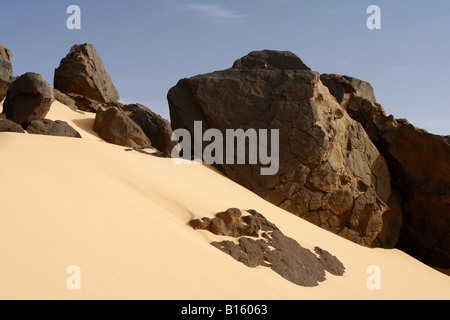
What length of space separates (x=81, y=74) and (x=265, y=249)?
14116 mm

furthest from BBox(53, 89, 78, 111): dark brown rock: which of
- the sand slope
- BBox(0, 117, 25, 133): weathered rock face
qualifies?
the sand slope

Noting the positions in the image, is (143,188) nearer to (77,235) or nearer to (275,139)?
(77,235)

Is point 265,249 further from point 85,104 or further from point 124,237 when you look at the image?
point 85,104

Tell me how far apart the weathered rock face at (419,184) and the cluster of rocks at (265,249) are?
4.57 m

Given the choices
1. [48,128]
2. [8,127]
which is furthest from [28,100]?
[8,127]

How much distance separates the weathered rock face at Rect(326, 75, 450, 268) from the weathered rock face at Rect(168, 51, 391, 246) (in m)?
0.43

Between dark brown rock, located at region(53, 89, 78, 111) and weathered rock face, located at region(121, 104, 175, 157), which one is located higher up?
dark brown rock, located at region(53, 89, 78, 111)

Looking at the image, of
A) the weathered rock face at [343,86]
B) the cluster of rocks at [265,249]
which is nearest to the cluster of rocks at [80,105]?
the cluster of rocks at [265,249]

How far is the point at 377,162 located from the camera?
1070 cm

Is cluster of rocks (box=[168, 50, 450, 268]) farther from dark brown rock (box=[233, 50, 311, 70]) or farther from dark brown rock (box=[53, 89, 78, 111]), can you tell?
dark brown rock (box=[53, 89, 78, 111])

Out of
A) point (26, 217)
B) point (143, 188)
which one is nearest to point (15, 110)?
point (143, 188)

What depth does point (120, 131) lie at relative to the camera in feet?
41.6

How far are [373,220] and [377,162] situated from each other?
4.85ft

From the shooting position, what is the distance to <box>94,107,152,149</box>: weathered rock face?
1249cm
